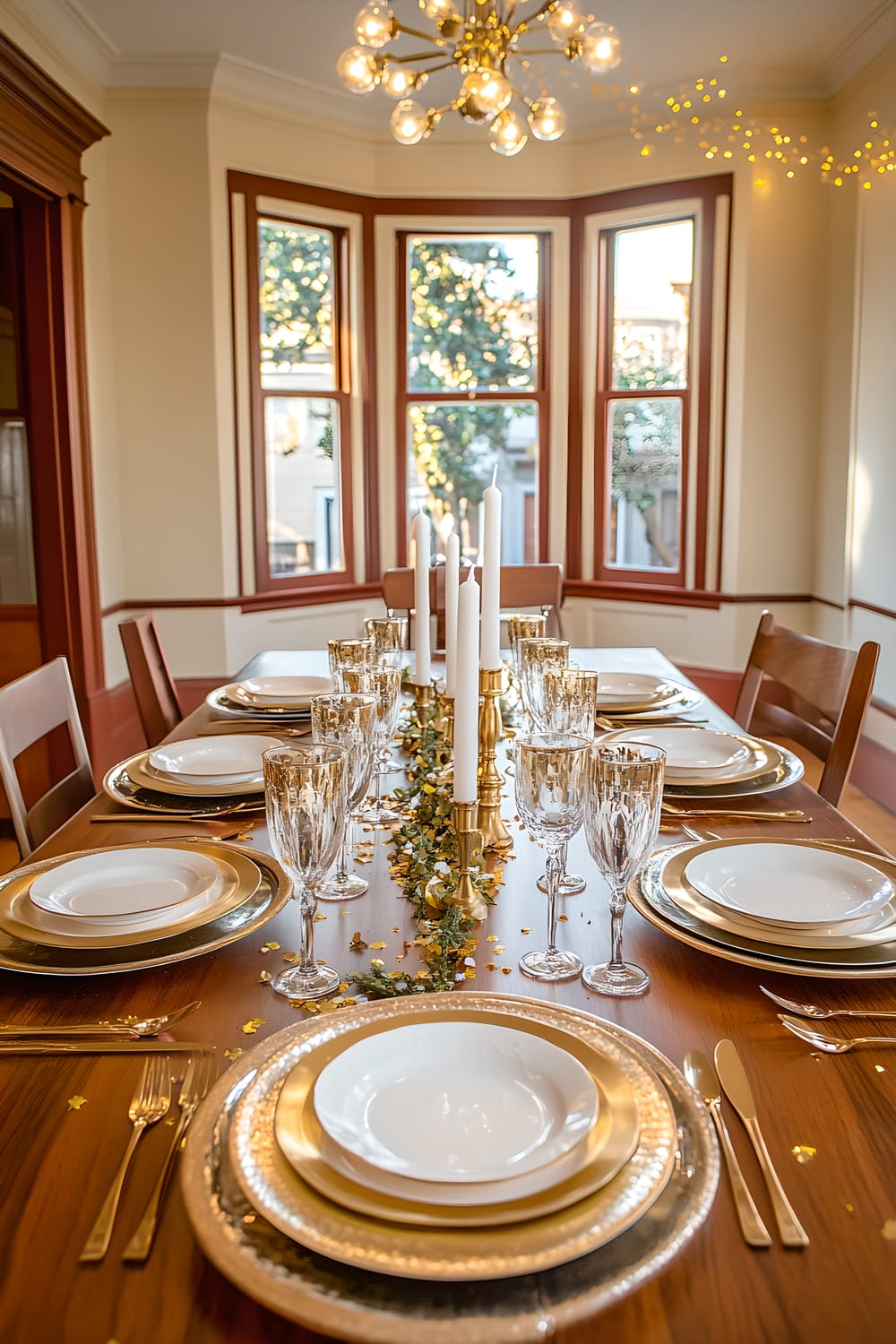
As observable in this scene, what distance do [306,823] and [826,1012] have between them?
1.62ft

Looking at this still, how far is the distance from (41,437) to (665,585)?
8.73ft

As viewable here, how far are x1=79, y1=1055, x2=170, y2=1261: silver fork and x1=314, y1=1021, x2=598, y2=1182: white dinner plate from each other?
140 mm

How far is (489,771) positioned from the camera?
4.70ft

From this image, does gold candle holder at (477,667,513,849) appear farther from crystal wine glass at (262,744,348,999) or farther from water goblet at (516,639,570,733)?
crystal wine glass at (262,744,348,999)

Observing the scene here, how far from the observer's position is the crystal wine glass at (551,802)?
Answer: 3.42 ft

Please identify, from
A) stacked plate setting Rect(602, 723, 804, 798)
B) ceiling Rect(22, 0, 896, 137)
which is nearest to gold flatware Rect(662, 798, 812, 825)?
stacked plate setting Rect(602, 723, 804, 798)

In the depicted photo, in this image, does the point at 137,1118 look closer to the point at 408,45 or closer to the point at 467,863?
the point at 467,863

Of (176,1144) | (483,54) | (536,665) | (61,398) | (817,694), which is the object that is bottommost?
(176,1144)

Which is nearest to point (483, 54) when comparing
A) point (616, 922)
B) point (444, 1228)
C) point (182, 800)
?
point (182, 800)

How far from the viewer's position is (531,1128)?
0.75 metres

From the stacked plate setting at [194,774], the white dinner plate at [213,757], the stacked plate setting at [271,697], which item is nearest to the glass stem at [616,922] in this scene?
the stacked plate setting at [194,774]

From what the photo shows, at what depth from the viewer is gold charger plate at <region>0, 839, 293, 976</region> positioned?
3.40 ft

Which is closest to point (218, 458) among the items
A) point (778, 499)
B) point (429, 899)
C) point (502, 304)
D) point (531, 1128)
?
point (502, 304)

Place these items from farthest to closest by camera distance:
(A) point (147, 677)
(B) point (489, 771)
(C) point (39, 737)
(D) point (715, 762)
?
(A) point (147, 677), (C) point (39, 737), (D) point (715, 762), (B) point (489, 771)
